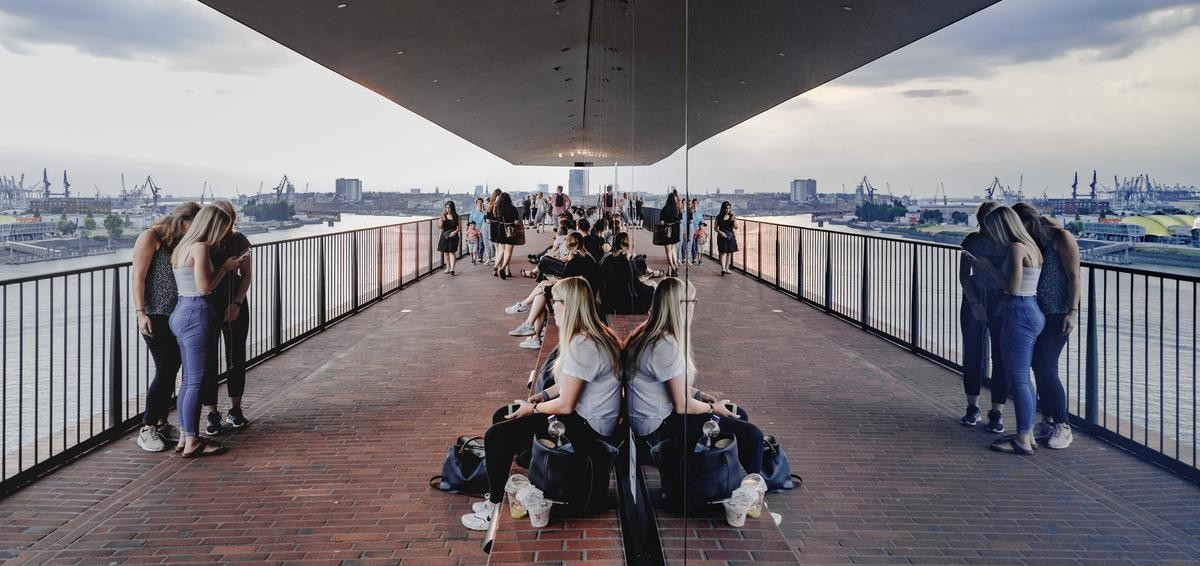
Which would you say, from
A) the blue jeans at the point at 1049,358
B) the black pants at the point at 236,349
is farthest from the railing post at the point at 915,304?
the black pants at the point at 236,349

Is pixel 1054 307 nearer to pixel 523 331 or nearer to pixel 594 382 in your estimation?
pixel 594 382

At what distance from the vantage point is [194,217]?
4.57 metres

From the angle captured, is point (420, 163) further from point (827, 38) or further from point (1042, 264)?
point (1042, 264)

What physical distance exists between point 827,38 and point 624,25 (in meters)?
3.06

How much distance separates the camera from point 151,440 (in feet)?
14.5

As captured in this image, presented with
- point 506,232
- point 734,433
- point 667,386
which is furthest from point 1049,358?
point 506,232

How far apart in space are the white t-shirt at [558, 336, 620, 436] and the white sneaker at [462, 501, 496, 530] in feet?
1.96

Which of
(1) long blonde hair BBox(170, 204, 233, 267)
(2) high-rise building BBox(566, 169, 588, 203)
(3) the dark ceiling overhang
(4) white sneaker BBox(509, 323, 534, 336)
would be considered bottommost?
(4) white sneaker BBox(509, 323, 534, 336)

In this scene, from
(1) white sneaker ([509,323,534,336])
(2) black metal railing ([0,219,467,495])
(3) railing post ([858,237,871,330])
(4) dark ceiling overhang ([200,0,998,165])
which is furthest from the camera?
(4) dark ceiling overhang ([200,0,998,165])

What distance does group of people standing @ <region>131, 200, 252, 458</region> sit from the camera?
434cm

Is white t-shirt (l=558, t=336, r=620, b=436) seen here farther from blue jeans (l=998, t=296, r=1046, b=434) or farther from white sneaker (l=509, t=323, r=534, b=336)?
white sneaker (l=509, t=323, r=534, b=336)

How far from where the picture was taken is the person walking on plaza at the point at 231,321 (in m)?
4.64

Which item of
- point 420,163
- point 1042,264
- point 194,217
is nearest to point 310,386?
point 194,217

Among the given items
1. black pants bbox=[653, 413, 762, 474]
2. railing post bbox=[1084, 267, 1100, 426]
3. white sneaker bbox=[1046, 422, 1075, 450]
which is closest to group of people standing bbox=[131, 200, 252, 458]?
black pants bbox=[653, 413, 762, 474]
